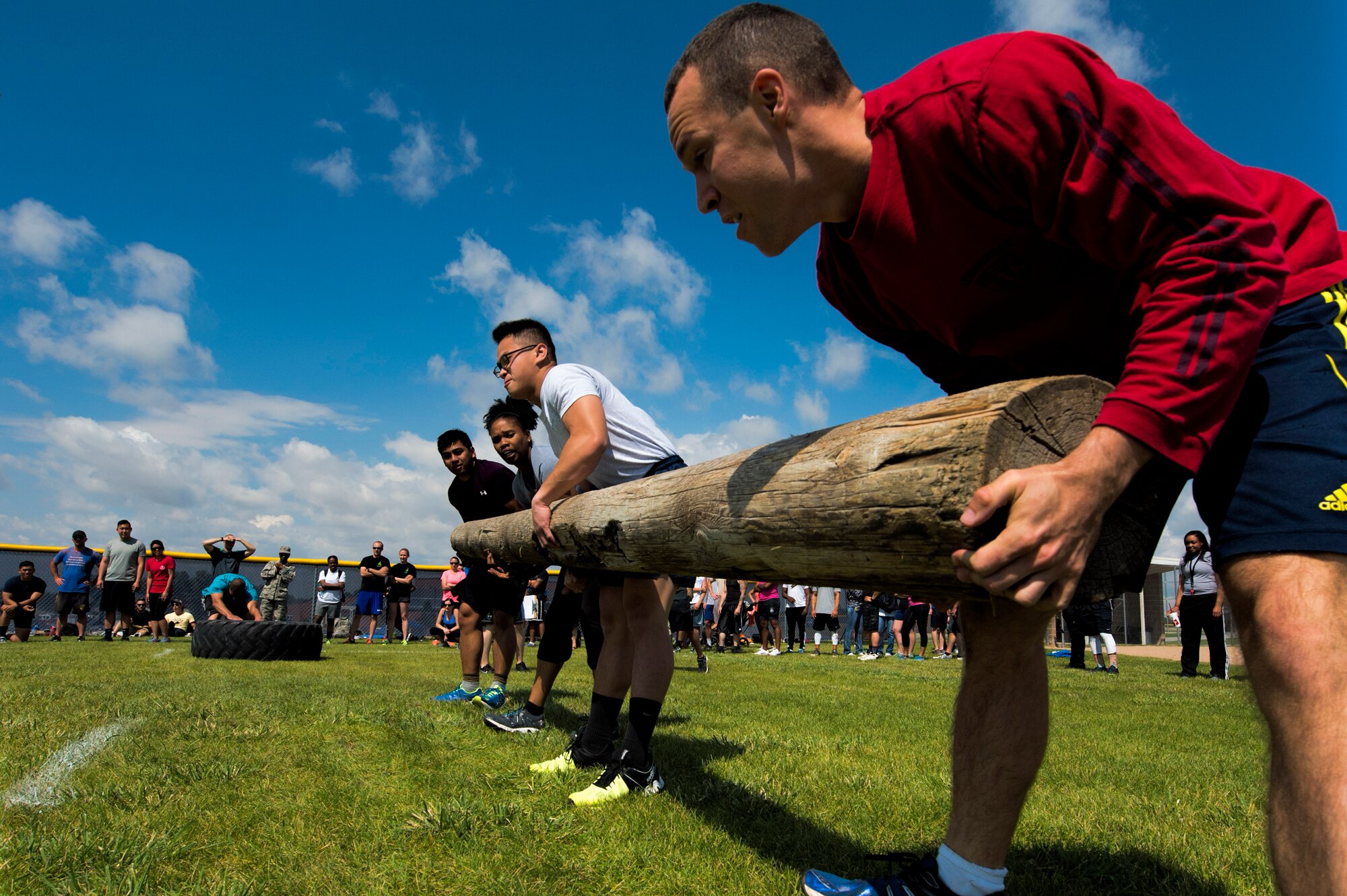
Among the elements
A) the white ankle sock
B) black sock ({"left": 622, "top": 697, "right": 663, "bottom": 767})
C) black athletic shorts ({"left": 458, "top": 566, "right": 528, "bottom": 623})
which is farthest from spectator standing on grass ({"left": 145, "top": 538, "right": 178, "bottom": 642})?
the white ankle sock

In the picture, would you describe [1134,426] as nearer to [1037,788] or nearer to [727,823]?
[727,823]

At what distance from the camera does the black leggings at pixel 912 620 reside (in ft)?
51.3

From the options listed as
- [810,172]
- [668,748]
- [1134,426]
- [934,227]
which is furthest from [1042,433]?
[668,748]

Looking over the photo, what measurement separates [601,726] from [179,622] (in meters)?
16.0

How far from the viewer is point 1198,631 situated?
11180mm

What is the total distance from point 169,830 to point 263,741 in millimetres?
1509

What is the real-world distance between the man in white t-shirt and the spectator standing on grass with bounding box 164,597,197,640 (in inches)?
607

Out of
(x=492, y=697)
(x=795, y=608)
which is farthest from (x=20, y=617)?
(x=795, y=608)

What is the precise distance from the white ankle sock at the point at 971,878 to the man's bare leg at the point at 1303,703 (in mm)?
686

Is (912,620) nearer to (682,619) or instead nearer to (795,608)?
(795,608)

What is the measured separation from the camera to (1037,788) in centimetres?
334

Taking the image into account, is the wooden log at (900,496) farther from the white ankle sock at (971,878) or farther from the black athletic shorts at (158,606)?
the black athletic shorts at (158,606)

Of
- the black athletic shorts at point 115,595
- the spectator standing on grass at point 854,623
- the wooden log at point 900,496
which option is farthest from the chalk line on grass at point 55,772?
the spectator standing on grass at point 854,623

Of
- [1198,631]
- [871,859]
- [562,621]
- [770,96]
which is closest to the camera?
[770,96]
